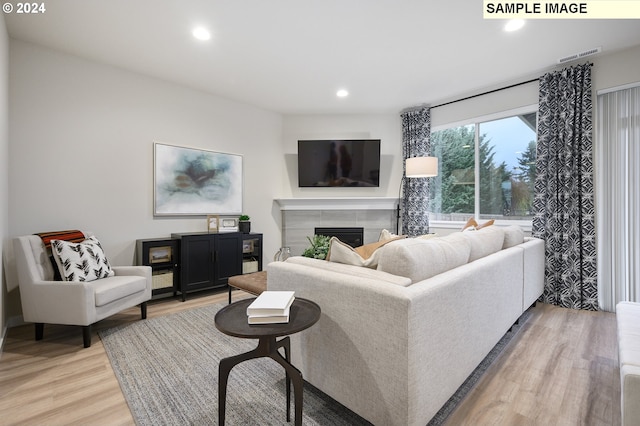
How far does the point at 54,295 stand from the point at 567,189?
194 inches

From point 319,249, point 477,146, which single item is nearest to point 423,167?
point 477,146

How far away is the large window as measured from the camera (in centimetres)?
376

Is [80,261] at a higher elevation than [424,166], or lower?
lower

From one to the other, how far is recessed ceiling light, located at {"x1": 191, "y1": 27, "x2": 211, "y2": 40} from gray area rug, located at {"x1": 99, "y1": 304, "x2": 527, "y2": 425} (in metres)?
2.61

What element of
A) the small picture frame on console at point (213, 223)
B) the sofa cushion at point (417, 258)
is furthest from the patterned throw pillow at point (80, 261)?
the sofa cushion at point (417, 258)

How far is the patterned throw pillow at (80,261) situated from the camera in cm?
244

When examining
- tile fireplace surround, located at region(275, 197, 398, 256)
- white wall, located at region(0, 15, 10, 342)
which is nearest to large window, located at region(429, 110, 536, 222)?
tile fireplace surround, located at region(275, 197, 398, 256)

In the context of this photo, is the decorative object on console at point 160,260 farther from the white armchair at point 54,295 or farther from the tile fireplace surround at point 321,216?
the tile fireplace surround at point 321,216

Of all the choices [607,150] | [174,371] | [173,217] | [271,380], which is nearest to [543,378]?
[271,380]

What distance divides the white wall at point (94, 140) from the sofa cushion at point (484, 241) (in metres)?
3.29

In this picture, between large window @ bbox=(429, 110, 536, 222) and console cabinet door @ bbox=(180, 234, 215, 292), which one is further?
large window @ bbox=(429, 110, 536, 222)

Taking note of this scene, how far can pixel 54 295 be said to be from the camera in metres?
2.28

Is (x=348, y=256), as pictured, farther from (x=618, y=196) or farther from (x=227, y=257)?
(x=618, y=196)

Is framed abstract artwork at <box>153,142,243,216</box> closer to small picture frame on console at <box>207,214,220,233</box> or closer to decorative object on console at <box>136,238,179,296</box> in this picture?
small picture frame on console at <box>207,214,220,233</box>
